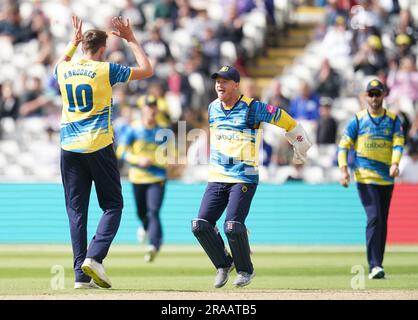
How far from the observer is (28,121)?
2305 cm

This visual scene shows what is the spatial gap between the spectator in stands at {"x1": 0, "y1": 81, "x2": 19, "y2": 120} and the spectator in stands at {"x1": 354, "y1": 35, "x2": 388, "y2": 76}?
7560 millimetres

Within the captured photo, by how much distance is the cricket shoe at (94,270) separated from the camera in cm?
1081

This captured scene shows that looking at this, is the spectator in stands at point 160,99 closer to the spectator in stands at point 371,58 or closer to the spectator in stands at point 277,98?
the spectator in stands at point 277,98

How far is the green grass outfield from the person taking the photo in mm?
11672

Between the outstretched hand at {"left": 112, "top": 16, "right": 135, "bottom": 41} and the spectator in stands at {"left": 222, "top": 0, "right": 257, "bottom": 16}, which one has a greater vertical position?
the spectator in stands at {"left": 222, "top": 0, "right": 257, "bottom": 16}

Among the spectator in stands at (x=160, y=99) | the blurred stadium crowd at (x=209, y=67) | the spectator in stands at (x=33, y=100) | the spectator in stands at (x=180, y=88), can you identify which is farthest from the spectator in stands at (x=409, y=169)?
the spectator in stands at (x=33, y=100)

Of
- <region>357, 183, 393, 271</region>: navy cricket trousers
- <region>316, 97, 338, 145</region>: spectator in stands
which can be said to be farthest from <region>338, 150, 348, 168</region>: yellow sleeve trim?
<region>316, 97, 338, 145</region>: spectator in stands

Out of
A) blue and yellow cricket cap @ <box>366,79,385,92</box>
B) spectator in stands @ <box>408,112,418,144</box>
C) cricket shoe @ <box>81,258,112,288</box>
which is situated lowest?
cricket shoe @ <box>81,258,112,288</box>

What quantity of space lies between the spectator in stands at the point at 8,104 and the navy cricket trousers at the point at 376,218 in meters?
11.5

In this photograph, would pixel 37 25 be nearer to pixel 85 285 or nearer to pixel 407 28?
pixel 407 28

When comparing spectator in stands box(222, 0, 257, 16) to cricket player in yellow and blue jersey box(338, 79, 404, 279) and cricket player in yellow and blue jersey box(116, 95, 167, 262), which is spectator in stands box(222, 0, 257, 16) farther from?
cricket player in yellow and blue jersey box(338, 79, 404, 279)

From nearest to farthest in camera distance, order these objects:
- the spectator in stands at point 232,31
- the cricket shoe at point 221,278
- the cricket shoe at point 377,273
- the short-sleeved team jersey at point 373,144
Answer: the cricket shoe at point 221,278 < the cricket shoe at point 377,273 < the short-sleeved team jersey at point 373,144 < the spectator in stands at point 232,31

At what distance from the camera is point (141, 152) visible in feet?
54.7
